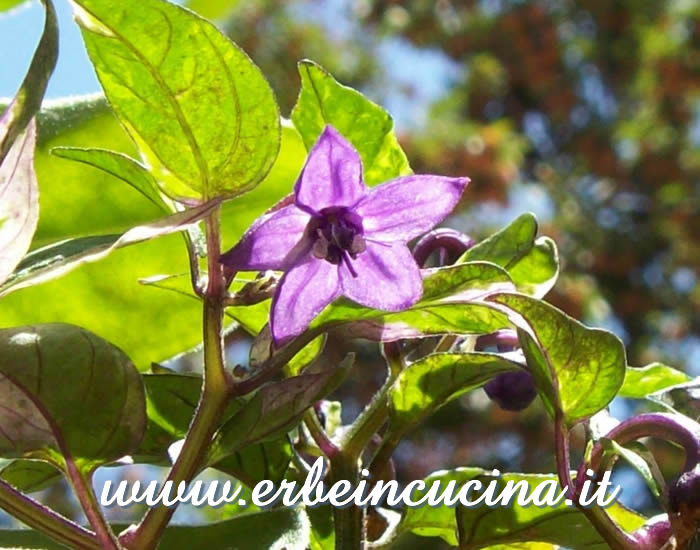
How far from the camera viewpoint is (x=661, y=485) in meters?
0.39

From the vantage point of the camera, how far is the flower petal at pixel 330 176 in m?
0.36

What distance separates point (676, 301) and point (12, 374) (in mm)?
5557

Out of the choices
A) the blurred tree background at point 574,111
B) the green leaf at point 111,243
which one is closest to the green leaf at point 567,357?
the green leaf at point 111,243

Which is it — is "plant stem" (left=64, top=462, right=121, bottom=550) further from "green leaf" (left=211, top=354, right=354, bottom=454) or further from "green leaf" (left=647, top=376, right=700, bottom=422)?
"green leaf" (left=647, top=376, right=700, bottom=422)

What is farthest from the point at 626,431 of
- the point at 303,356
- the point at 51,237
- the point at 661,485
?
the point at 51,237

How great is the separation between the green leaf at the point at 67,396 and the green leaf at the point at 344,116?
0.12m

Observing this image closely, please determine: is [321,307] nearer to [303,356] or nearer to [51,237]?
[303,356]

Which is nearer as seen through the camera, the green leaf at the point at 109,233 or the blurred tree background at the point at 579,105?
the green leaf at the point at 109,233

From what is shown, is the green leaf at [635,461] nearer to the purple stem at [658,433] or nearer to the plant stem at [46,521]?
the purple stem at [658,433]

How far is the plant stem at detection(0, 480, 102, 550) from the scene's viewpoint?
36cm

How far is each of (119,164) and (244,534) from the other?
0.47ft

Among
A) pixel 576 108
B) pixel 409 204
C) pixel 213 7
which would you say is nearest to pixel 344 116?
pixel 409 204

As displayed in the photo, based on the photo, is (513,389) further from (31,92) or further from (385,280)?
(31,92)

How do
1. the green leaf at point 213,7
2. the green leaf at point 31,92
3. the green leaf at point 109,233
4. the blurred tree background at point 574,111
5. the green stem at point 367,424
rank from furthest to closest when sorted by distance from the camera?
the blurred tree background at point 574,111
the green leaf at point 213,7
the green leaf at point 109,233
the green stem at point 367,424
the green leaf at point 31,92
